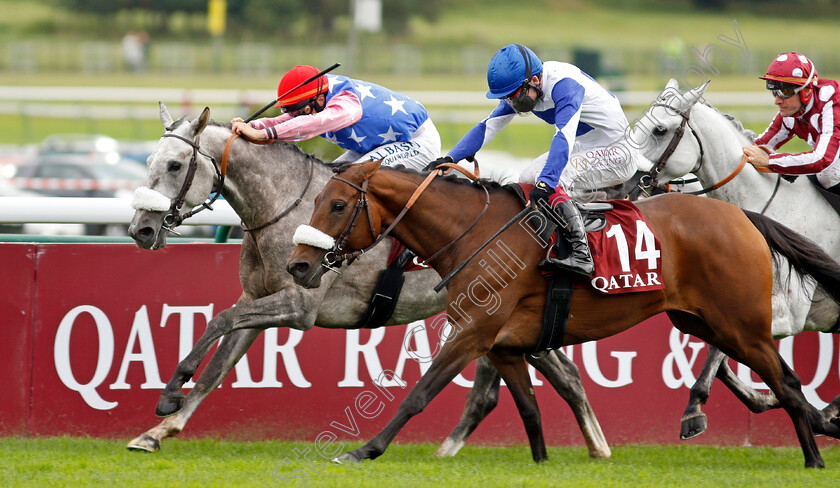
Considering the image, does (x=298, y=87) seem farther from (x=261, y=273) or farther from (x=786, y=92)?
(x=786, y=92)

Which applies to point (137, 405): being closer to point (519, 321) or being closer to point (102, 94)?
point (519, 321)


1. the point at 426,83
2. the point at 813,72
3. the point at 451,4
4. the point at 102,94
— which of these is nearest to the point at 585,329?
the point at 813,72

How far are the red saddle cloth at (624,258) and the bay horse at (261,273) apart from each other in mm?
908

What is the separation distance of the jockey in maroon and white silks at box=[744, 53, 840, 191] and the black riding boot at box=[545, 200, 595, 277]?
5.31 feet

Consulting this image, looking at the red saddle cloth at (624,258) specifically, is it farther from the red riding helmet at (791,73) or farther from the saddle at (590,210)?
the red riding helmet at (791,73)

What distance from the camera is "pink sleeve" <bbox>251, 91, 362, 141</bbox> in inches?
222

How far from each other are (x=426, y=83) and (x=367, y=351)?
1343 inches

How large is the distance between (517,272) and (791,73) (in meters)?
2.17

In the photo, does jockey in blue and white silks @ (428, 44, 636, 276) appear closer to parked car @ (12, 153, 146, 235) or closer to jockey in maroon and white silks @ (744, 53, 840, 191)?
jockey in maroon and white silks @ (744, 53, 840, 191)

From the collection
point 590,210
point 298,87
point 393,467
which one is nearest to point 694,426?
point 590,210

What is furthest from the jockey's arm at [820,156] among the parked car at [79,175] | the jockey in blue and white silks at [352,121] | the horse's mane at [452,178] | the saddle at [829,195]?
the parked car at [79,175]

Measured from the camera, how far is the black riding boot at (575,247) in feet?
16.4

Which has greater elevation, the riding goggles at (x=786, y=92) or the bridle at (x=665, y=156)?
the riding goggles at (x=786, y=92)

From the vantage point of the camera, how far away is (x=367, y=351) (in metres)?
6.56
